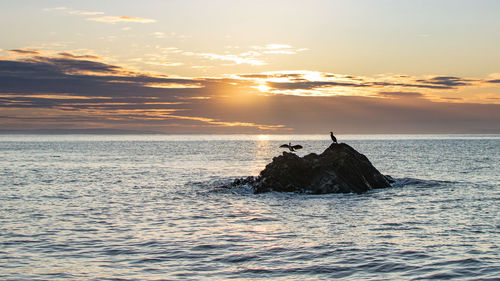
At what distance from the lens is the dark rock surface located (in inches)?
1540

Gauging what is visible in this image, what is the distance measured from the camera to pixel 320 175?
131 ft

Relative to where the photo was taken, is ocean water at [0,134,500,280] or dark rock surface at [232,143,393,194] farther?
dark rock surface at [232,143,393,194]

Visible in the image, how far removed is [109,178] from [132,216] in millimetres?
28386

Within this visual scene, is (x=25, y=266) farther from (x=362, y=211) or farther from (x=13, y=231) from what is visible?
(x=362, y=211)

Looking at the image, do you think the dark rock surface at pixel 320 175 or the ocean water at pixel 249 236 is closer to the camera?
the ocean water at pixel 249 236

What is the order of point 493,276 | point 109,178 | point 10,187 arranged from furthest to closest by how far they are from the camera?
1. point 109,178
2. point 10,187
3. point 493,276

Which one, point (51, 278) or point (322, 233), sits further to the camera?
point (322, 233)

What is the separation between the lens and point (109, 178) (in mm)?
54719

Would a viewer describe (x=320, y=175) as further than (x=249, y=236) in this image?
Yes

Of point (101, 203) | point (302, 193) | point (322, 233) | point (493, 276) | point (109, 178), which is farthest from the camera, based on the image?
point (109, 178)

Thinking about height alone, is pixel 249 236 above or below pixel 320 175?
below

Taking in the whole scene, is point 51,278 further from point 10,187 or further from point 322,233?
point 10,187

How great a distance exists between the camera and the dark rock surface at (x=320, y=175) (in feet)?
128

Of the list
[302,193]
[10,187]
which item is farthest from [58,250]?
[10,187]
